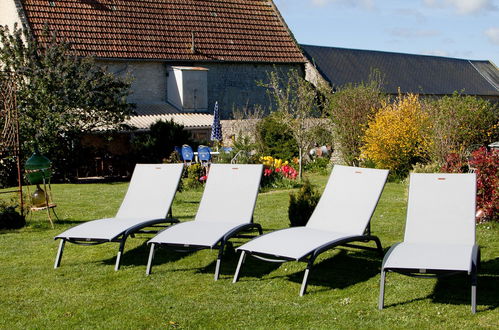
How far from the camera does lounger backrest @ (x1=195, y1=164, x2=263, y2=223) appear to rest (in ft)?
31.0

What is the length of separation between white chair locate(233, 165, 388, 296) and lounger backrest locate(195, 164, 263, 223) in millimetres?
862

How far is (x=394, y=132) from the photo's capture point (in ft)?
66.5

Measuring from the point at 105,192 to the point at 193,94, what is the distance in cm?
1439

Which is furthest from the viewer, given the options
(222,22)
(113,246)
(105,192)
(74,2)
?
(222,22)

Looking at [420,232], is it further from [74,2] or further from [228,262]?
[74,2]

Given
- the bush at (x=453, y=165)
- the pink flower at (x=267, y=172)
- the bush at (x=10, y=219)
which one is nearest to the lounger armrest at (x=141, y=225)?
the bush at (x=10, y=219)

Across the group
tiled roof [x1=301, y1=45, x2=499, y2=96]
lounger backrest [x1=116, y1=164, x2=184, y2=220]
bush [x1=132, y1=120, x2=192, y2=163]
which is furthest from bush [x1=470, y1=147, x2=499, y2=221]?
tiled roof [x1=301, y1=45, x2=499, y2=96]

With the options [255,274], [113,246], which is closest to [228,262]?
[255,274]

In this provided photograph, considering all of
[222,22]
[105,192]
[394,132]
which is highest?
[222,22]

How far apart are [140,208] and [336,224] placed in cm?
296

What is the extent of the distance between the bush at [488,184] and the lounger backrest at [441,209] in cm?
297

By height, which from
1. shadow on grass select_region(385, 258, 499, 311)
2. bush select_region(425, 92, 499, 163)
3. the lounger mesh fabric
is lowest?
shadow on grass select_region(385, 258, 499, 311)

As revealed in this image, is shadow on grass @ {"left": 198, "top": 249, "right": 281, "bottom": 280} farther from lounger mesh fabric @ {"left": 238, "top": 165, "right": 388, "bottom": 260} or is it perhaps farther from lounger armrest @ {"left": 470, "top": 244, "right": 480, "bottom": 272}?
lounger armrest @ {"left": 470, "top": 244, "right": 480, "bottom": 272}

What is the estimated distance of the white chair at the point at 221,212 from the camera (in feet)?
27.6
